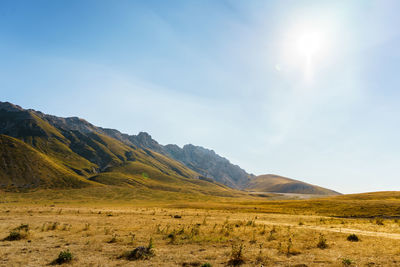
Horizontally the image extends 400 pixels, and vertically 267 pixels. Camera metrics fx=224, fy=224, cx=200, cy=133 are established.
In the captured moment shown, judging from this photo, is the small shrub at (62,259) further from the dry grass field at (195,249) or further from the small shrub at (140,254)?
the small shrub at (140,254)

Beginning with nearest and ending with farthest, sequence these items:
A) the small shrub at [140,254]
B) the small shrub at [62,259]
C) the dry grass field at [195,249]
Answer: the small shrub at [62,259]
the dry grass field at [195,249]
the small shrub at [140,254]

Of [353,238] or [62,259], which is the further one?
[353,238]

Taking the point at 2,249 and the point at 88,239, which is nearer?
the point at 2,249

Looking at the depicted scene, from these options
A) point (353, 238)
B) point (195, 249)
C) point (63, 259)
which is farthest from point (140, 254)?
point (353, 238)

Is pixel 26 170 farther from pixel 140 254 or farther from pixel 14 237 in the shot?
pixel 140 254

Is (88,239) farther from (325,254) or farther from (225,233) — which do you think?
(325,254)

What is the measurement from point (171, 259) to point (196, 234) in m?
9.12

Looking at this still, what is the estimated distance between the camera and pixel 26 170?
489 feet

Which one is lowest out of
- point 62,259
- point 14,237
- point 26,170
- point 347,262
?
point 26,170

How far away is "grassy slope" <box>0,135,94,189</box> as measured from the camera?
137625 millimetres

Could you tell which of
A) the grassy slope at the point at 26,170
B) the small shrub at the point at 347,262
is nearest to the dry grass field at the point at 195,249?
the small shrub at the point at 347,262

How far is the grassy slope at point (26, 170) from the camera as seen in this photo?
→ 452 feet

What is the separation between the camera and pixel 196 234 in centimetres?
2453

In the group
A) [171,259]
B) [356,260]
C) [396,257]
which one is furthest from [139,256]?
[396,257]
